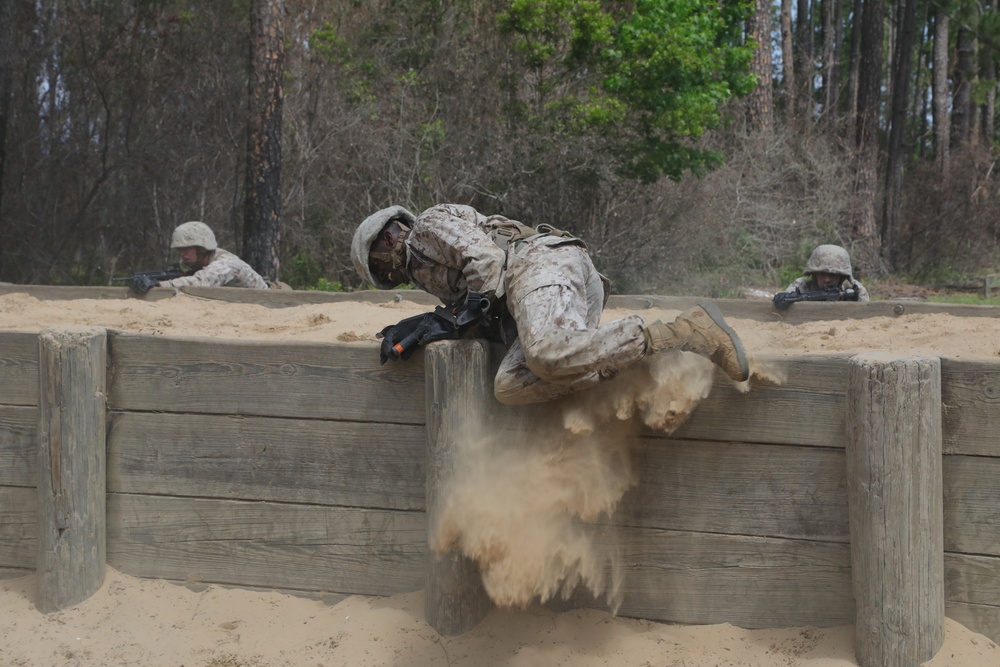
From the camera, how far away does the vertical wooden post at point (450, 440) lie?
3463 millimetres

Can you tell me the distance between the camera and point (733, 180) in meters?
16.3

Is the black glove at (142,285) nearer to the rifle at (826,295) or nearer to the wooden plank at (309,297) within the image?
the wooden plank at (309,297)

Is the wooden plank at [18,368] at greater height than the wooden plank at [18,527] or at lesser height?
greater

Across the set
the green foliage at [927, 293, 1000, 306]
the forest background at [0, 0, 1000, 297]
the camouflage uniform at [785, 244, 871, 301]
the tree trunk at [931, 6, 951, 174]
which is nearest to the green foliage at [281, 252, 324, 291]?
the forest background at [0, 0, 1000, 297]

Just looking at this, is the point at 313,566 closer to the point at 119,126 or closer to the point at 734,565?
the point at 734,565

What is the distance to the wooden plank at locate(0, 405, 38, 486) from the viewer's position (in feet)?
13.3

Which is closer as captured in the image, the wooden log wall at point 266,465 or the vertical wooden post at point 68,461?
the wooden log wall at point 266,465

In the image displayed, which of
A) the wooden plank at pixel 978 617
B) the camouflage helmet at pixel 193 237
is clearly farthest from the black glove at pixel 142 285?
the wooden plank at pixel 978 617

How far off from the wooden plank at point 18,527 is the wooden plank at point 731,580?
2.27 m

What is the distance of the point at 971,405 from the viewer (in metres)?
3.08

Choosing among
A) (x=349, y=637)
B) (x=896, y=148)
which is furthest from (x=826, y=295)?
(x=896, y=148)

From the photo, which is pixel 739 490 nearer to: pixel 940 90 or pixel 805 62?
pixel 805 62

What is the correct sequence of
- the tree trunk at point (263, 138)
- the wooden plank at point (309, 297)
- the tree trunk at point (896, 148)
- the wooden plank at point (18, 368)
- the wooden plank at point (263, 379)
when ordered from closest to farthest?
the wooden plank at point (263, 379) → the wooden plank at point (18, 368) → the wooden plank at point (309, 297) → the tree trunk at point (263, 138) → the tree trunk at point (896, 148)

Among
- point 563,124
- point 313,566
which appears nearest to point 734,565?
point 313,566
